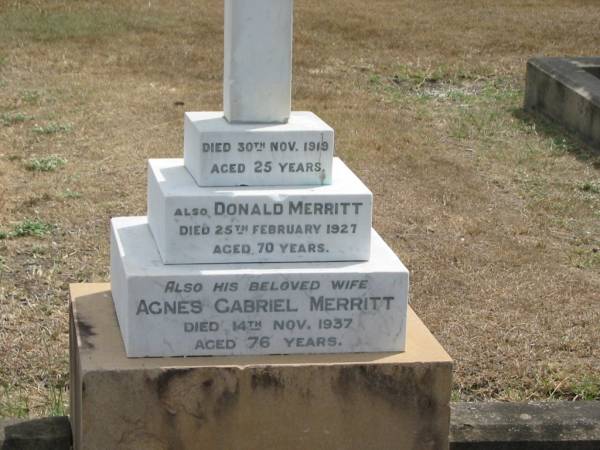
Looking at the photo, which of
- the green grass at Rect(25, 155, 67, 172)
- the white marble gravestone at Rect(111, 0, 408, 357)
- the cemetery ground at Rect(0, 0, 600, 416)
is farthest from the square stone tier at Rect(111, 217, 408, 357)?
the green grass at Rect(25, 155, 67, 172)

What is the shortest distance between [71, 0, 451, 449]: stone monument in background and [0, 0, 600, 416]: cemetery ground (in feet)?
3.57

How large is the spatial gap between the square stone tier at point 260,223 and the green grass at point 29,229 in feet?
9.21

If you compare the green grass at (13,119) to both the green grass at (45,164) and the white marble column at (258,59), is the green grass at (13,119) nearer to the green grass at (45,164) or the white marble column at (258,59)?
the green grass at (45,164)

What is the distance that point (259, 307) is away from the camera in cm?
324

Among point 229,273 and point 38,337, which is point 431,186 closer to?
point 38,337

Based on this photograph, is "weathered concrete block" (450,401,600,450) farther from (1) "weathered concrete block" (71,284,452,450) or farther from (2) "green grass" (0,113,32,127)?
(2) "green grass" (0,113,32,127)

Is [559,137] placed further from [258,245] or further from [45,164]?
[258,245]

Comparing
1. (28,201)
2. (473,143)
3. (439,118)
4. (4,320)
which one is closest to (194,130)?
(4,320)

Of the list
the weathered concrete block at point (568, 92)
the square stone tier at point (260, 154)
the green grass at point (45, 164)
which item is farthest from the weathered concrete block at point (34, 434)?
the weathered concrete block at point (568, 92)

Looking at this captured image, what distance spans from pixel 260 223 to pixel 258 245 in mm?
63

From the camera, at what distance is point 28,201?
6566 mm

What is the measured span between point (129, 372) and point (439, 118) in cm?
622

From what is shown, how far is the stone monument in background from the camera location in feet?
10.4

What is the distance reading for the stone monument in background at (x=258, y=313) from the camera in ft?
10.4
